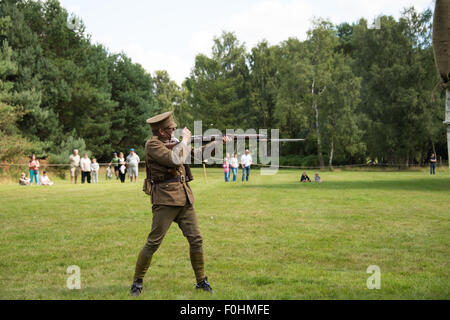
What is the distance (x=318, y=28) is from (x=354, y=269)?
4985 centimetres

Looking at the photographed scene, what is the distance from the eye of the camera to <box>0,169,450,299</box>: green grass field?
5648 mm

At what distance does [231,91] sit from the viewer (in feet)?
210

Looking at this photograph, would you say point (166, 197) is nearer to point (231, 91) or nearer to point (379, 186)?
point (379, 186)

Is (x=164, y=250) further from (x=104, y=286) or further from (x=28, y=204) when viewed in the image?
(x=28, y=204)

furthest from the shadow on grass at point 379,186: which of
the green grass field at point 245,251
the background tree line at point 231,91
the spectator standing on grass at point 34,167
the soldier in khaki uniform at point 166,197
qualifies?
the background tree line at point 231,91

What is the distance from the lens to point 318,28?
52094 millimetres

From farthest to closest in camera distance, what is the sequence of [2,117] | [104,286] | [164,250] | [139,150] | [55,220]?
1. [139,150]
2. [2,117]
3. [55,220]
4. [164,250]
5. [104,286]

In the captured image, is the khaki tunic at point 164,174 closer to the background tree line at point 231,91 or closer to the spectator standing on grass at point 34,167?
the spectator standing on grass at point 34,167

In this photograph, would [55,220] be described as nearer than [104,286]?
No

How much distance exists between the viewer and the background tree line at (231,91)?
3916cm

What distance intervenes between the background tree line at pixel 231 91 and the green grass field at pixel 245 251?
82.9 feet

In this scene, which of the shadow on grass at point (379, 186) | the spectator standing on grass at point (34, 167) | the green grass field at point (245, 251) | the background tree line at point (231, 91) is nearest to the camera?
the green grass field at point (245, 251)

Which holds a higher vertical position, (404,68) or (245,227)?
(404,68)

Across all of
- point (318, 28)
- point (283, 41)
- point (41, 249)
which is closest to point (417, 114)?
point (318, 28)
